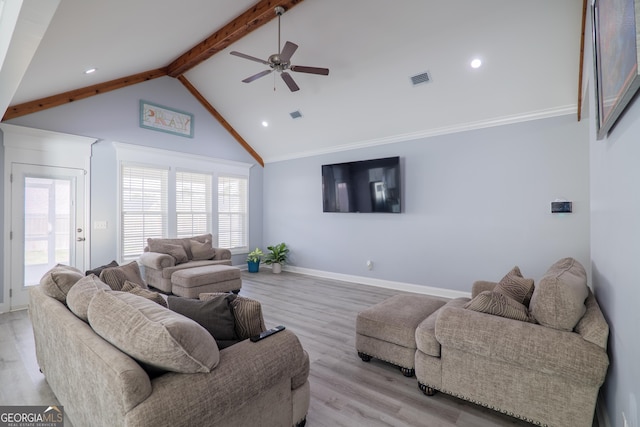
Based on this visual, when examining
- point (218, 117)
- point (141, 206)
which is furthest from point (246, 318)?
point (218, 117)

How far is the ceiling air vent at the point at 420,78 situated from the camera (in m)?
4.18

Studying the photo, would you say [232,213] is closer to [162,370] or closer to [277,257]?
[277,257]

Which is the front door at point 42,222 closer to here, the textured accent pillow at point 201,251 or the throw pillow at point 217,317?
the textured accent pillow at point 201,251

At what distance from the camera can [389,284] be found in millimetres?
5395

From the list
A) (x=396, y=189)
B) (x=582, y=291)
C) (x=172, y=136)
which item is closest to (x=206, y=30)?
(x=172, y=136)

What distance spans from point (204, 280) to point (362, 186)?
10.5ft

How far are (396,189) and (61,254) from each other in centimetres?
548

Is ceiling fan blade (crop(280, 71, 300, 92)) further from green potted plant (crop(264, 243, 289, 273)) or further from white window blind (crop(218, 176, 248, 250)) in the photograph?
green potted plant (crop(264, 243, 289, 273))

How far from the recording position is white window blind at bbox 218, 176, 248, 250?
689 cm

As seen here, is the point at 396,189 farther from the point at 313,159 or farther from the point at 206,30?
the point at 206,30

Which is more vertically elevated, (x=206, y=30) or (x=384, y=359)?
(x=206, y=30)

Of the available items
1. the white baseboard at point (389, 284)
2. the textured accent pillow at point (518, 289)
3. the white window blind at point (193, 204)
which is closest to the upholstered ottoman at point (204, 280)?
the white window blind at point (193, 204)

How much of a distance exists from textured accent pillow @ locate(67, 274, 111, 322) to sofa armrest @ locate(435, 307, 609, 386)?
7.14 feet

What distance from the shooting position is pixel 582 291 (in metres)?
1.86
